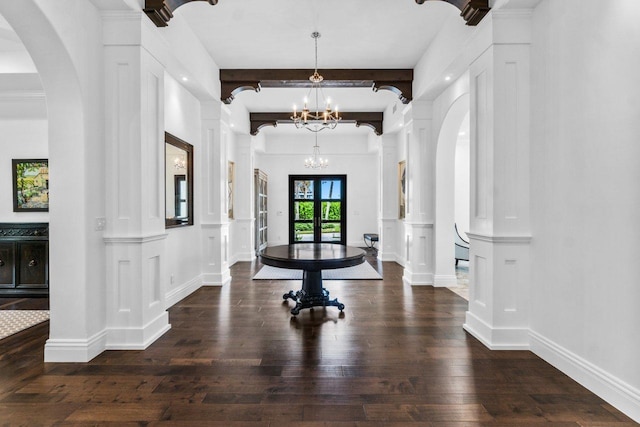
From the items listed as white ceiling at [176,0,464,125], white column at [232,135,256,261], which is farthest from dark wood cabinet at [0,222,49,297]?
white column at [232,135,256,261]

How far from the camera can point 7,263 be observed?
475 centimetres

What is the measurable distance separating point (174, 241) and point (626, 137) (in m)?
4.56

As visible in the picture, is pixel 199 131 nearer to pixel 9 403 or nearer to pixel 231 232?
pixel 231 232

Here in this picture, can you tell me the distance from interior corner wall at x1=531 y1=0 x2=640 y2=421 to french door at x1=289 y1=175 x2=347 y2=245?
8.01 m

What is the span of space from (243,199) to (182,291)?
12.1 ft

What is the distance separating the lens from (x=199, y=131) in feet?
18.1

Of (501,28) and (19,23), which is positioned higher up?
(501,28)

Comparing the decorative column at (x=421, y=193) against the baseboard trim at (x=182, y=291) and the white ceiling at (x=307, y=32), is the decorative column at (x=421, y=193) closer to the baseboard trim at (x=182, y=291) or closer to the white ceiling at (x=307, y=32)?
the white ceiling at (x=307, y=32)

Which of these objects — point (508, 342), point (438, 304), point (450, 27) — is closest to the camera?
point (508, 342)

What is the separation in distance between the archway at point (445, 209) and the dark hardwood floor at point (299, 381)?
1.83 metres

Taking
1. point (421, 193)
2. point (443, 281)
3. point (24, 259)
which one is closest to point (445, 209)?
point (421, 193)

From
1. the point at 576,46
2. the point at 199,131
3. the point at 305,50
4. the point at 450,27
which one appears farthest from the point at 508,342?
the point at 199,131

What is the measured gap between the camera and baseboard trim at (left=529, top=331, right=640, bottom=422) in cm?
207

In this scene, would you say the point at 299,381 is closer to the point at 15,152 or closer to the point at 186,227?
the point at 186,227
